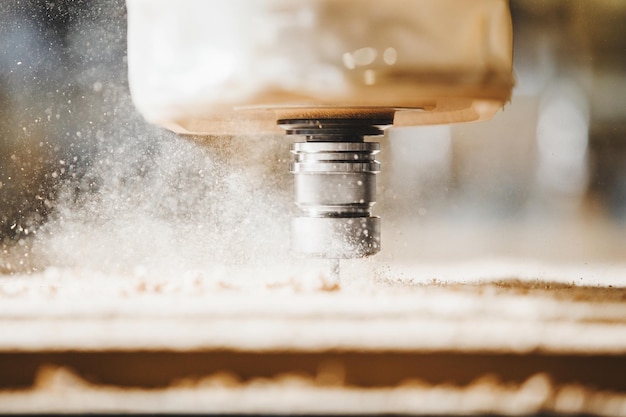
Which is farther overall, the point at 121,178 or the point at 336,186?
the point at 121,178

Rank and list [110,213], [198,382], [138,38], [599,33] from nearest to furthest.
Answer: [198,382] < [138,38] < [110,213] < [599,33]

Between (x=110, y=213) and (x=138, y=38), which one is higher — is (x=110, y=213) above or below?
below

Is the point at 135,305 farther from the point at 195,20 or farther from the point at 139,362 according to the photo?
the point at 195,20

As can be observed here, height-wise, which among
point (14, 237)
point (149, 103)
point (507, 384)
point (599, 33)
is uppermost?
point (599, 33)

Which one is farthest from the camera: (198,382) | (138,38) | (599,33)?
(599,33)

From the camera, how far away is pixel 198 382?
18.5 inches

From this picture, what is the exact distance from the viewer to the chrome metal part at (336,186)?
2.26 feet

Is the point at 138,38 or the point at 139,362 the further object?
the point at 138,38

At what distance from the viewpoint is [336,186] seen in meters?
0.69

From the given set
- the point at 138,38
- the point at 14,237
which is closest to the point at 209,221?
the point at 14,237

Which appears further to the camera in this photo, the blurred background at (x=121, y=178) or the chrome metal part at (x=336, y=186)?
the blurred background at (x=121, y=178)

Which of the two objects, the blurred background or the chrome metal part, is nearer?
the chrome metal part

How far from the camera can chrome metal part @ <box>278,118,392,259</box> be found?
689mm

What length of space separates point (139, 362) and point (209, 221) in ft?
1.54
